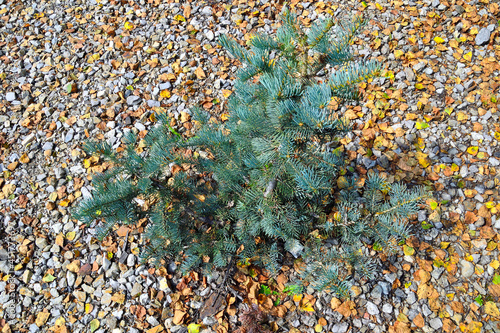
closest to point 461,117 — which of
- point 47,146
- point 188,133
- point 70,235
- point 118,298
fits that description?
point 188,133

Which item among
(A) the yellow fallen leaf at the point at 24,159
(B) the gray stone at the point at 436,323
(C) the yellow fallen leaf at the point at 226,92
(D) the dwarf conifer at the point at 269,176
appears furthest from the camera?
(C) the yellow fallen leaf at the point at 226,92

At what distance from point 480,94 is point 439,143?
51 cm

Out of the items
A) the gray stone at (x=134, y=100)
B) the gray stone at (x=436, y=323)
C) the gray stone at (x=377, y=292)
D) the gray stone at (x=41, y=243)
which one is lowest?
the gray stone at (x=436, y=323)

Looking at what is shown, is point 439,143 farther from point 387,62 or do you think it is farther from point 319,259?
point 319,259

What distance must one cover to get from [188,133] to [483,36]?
2332mm

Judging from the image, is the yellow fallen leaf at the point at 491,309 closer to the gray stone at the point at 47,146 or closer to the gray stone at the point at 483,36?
the gray stone at the point at 483,36

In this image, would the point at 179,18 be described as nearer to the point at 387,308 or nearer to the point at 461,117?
the point at 461,117

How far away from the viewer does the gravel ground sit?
6.88 feet

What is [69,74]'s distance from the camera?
3137 millimetres

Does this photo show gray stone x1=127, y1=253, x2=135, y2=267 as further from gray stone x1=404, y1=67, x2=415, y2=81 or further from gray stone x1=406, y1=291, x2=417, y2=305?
gray stone x1=404, y1=67, x2=415, y2=81

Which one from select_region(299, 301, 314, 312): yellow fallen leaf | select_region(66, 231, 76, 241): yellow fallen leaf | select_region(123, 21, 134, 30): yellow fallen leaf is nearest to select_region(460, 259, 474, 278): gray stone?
select_region(299, 301, 314, 312): yellow fallen leaf

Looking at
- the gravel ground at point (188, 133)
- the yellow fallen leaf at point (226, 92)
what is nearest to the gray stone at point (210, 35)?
the gravel ground at point (188, 133)

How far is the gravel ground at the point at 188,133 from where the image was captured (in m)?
2.10

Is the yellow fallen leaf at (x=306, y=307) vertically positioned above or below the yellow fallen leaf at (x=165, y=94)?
below
